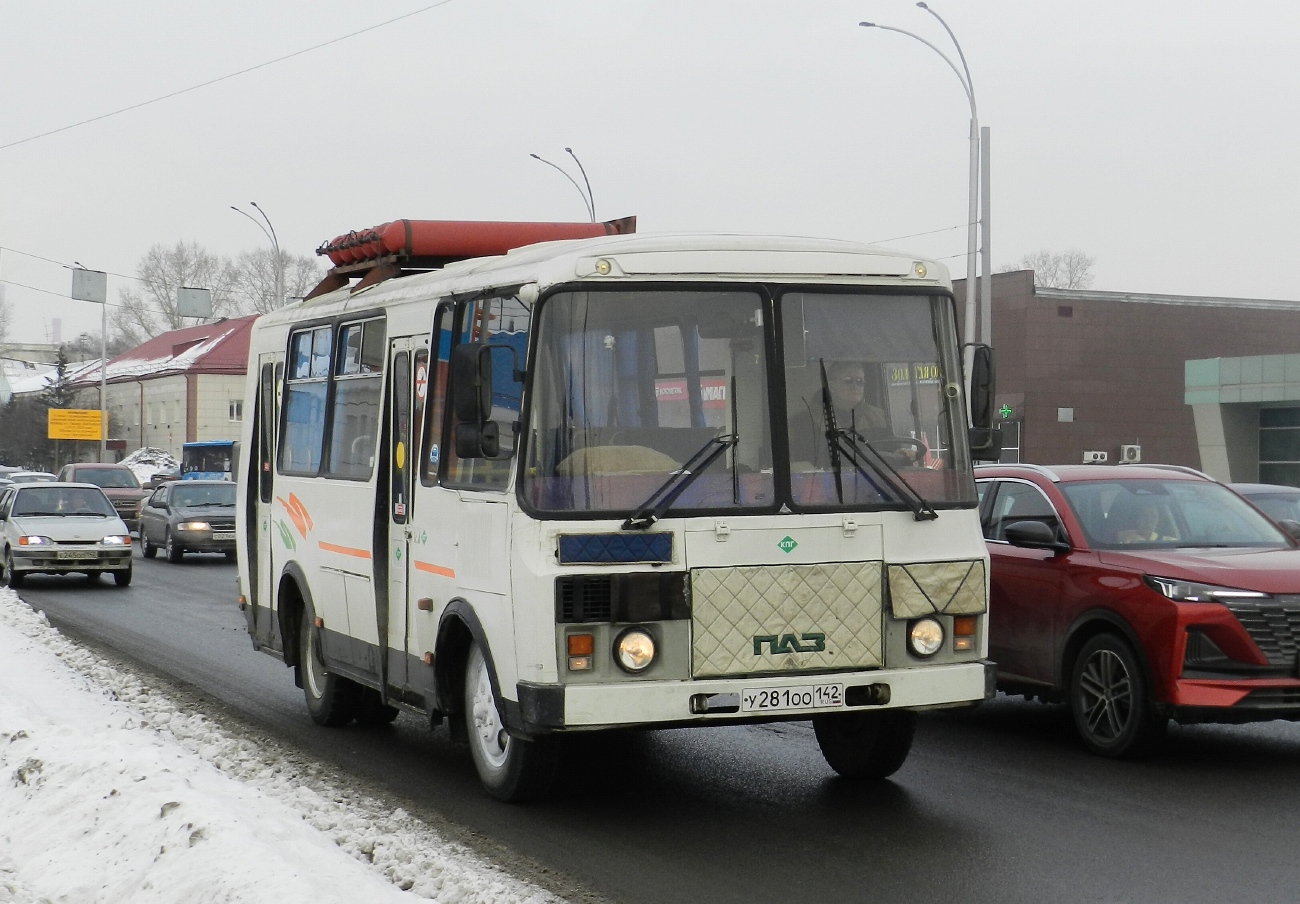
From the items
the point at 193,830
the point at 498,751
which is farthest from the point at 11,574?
the point at 193,830

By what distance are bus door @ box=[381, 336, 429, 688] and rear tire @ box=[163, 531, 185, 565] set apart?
24274 mm

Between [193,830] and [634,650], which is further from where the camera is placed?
[634,650]

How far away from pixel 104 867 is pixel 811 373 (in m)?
3.62

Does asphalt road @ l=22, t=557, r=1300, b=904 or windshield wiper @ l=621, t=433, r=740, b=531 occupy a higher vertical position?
windshield wiper @ l=621, t=433, r=740, b=531

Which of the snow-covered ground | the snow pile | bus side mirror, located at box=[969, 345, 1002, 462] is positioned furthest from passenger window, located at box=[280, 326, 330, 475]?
the snow pile

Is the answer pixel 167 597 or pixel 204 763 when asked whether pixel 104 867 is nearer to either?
pixel 204 763

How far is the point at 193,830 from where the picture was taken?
645 cm

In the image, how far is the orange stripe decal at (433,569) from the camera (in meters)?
8.38

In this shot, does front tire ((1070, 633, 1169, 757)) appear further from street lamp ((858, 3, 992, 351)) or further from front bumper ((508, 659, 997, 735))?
street lamp ((858, 3, 992, 351))

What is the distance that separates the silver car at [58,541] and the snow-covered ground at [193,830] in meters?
15.5

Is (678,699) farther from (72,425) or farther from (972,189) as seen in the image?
(72,425)

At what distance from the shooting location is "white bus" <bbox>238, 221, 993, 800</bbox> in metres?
7.29

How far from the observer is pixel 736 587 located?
7.39 meters

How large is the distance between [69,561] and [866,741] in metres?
19.1
